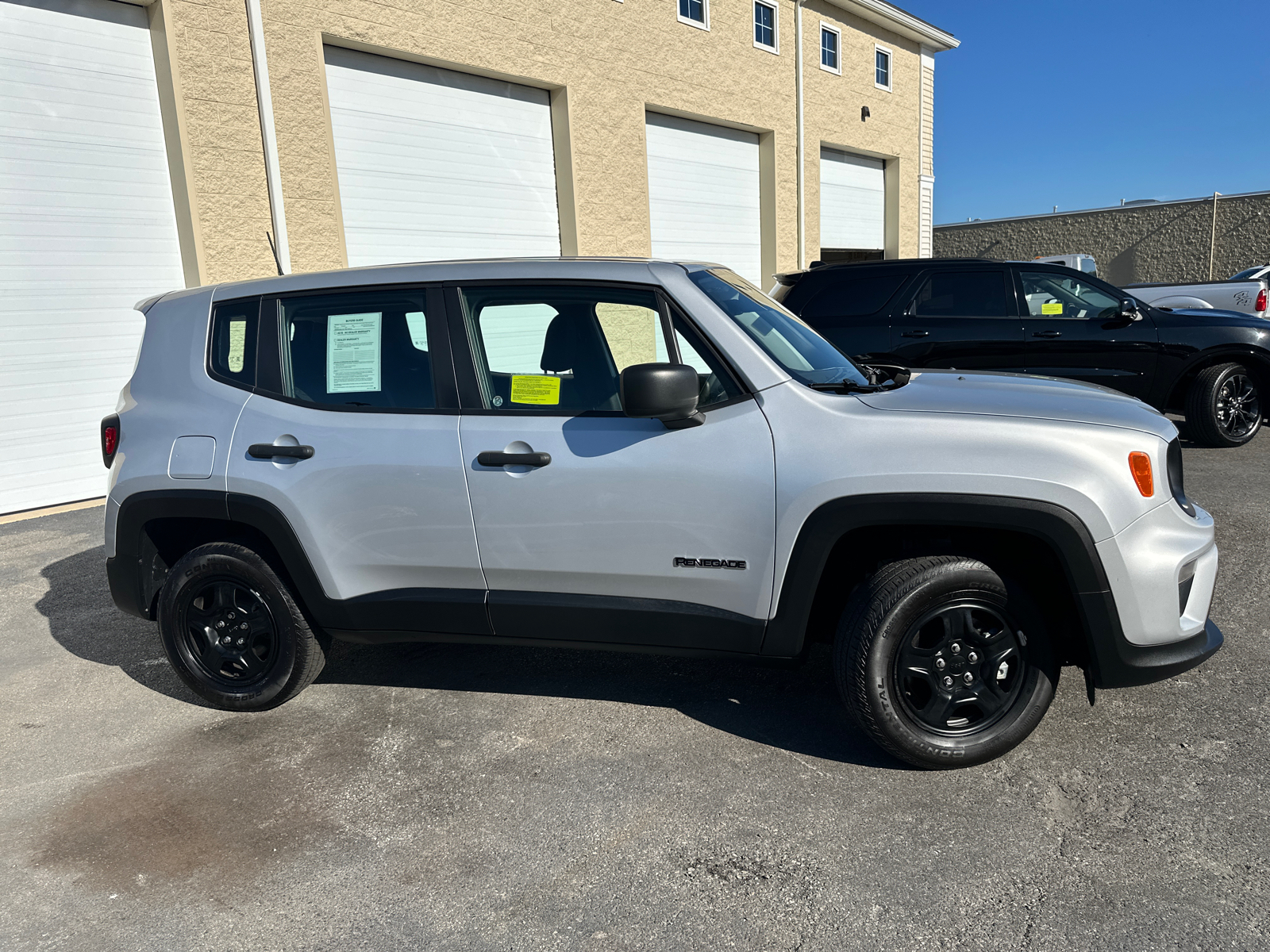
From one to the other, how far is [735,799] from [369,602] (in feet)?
5.19

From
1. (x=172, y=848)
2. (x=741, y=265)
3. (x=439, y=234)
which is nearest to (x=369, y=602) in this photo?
(x=172, y=848)

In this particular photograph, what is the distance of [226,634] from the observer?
3.78 metres

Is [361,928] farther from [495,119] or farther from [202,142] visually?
[495,119]

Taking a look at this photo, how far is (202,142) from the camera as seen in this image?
8531 mm

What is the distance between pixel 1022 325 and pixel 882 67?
13.6m

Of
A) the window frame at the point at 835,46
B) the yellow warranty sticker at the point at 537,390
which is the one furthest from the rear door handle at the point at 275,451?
the window frame at the point at 835,46

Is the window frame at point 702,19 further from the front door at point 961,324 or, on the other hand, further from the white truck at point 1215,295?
the front door at point 961,324

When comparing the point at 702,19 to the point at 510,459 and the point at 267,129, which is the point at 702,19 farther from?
the point at 510,459

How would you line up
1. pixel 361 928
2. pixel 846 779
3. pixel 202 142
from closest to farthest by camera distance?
pixel 361 928
pixel 846 779
pixel 202 142

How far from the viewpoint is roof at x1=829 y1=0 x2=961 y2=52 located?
1777 cm

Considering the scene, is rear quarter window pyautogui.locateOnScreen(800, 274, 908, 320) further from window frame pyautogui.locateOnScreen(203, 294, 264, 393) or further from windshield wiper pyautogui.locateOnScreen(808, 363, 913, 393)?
window frame pyautogui.locateOnScreen(203, 294, 264, 393)

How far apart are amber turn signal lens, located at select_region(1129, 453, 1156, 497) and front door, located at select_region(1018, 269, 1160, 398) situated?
5.55 metres

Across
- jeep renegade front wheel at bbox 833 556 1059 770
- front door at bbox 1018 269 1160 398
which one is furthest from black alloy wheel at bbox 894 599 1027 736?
front door at bbox 1018 269 1160 398

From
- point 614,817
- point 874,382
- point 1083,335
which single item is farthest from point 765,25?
point 614,817
